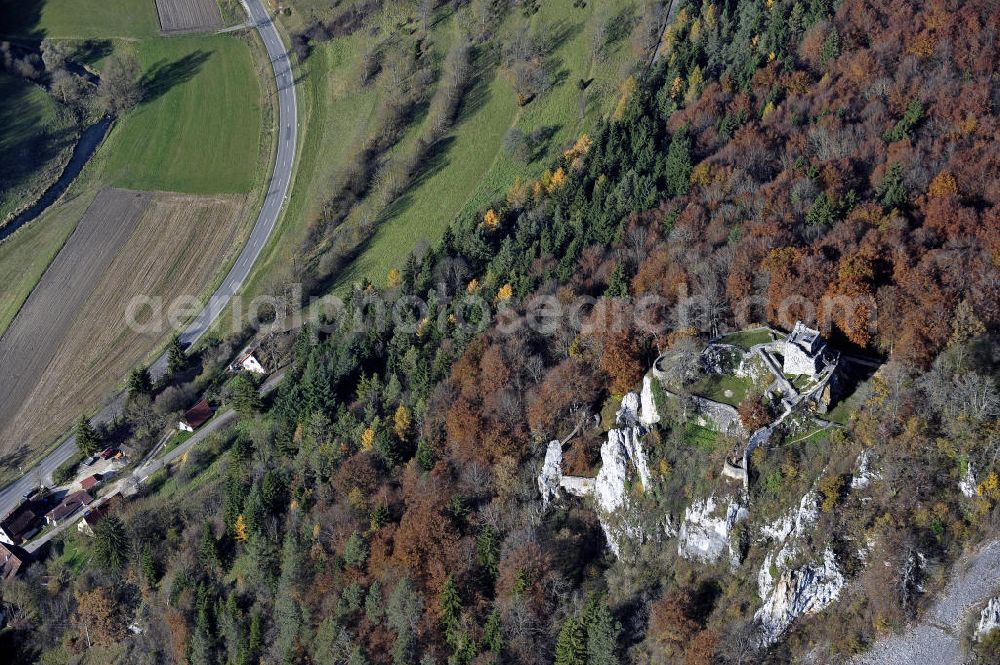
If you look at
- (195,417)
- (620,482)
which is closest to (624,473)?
(620,482)

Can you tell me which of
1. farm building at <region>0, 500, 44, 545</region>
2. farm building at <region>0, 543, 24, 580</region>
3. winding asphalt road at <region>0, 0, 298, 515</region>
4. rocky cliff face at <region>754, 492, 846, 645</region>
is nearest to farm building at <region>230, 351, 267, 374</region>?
winding asphalt road at <region>0, 0, 298, 515</region>

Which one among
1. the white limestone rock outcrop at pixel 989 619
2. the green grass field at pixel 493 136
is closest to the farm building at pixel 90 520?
the green grass field at pixel 493 136

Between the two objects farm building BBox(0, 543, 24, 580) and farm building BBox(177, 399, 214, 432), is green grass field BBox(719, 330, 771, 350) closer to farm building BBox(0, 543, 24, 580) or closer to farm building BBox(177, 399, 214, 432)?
farm building BBox(177, 399, 214, 432)

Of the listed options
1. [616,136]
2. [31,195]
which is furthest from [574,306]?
[31,195]

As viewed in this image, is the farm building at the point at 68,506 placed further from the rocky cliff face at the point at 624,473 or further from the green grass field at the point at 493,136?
the rocky cliff face at the point at 624,473

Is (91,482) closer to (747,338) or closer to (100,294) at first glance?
(100,294)
